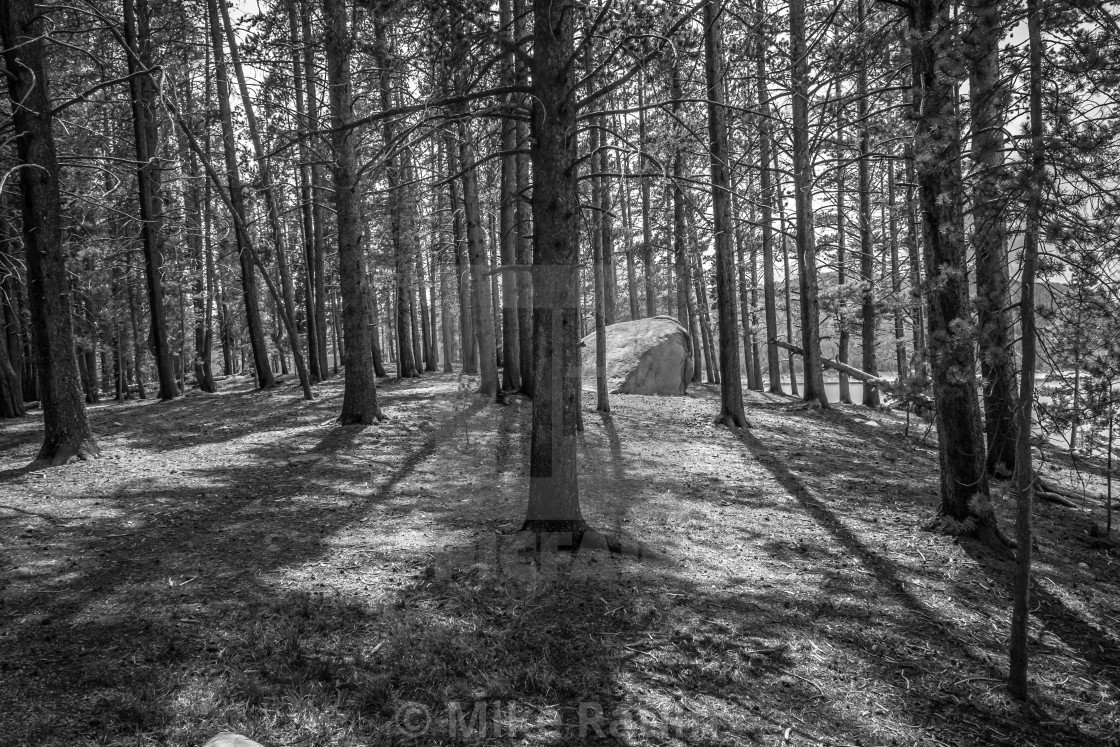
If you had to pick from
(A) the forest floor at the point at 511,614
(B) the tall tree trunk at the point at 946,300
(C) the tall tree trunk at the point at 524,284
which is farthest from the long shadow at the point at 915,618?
(C) the tall tree trunk at the point at 524,284

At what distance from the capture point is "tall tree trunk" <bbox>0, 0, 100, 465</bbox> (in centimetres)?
816

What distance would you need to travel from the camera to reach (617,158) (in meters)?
22.8

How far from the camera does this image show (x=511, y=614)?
4852mm

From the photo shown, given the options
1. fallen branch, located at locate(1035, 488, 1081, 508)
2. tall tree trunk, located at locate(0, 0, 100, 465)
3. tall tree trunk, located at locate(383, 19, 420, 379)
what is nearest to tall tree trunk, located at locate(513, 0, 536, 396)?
tall tree trunk, located at locate(383, 19, 420, 379)

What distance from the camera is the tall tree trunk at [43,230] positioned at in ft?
26.8

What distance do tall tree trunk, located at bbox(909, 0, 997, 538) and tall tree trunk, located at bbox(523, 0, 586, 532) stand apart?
110 inches

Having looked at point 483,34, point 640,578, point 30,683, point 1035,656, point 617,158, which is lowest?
point 1035,656

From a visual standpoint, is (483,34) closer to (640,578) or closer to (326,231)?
(640,578)

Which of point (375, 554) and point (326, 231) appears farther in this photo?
point (326, 231)

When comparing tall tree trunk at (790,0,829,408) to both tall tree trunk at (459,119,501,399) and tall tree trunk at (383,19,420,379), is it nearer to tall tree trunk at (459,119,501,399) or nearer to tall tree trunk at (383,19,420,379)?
tall tree trunk at (459,119,501,399)

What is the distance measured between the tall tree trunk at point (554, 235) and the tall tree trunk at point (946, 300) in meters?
2.80

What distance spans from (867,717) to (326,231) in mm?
23006

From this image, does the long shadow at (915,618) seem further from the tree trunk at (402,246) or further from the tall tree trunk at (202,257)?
the tall tree trunk at (202,257)

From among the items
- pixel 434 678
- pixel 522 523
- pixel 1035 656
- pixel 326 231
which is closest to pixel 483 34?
pixel 522 523
